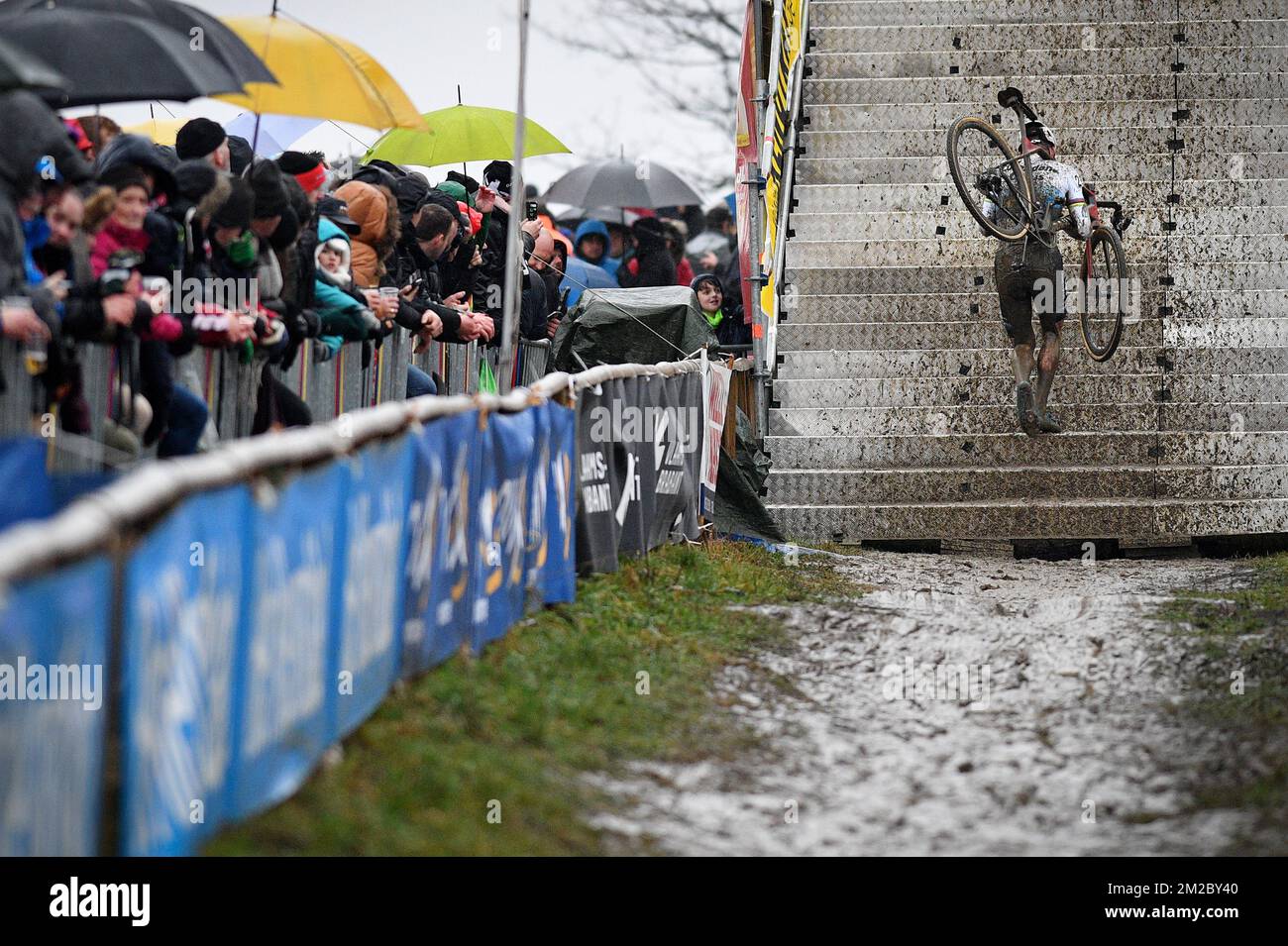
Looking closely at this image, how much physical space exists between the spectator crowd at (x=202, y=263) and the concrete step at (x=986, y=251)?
13.6 feet

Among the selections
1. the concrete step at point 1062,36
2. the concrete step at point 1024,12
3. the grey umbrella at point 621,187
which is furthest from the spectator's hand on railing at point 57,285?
the grey umbrella at point 621,187

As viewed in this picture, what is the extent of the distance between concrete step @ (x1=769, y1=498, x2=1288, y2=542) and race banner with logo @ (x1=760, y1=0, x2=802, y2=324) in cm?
194

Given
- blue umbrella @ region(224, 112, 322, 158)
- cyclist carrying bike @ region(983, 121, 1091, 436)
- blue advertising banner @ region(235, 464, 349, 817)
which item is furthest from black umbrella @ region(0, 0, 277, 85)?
cyclist carrying bike @ region(983, 121, 1091, 436)

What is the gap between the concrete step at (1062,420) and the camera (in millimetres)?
14758

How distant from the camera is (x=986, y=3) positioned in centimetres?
1892

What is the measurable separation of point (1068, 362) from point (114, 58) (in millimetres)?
9186

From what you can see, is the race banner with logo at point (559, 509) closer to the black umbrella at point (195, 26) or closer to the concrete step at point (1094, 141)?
the black umbrella at point (195, 26)

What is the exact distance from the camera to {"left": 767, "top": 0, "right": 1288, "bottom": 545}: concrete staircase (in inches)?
563

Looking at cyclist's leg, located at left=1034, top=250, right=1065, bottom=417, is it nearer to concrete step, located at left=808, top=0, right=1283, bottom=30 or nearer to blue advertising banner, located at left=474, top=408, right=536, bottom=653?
concrete step, located at left=808, top=0, right=1283, bottom=30

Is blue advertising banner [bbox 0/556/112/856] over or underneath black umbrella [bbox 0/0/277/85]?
underneath

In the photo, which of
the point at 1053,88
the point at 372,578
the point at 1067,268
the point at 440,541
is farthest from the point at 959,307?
the point at 372,578

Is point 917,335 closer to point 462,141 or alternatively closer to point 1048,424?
point 1048,424

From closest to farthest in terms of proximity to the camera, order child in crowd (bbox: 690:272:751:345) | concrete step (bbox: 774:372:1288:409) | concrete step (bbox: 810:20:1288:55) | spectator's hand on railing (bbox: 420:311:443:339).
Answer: spectator's hand on railing (bbox: 420:311:443:339), concrete step (bbox: 774:372:1288:409), child in crowd (bbox: 690:272:751:345), concrete step (bbox: 810:20:1288:55)
